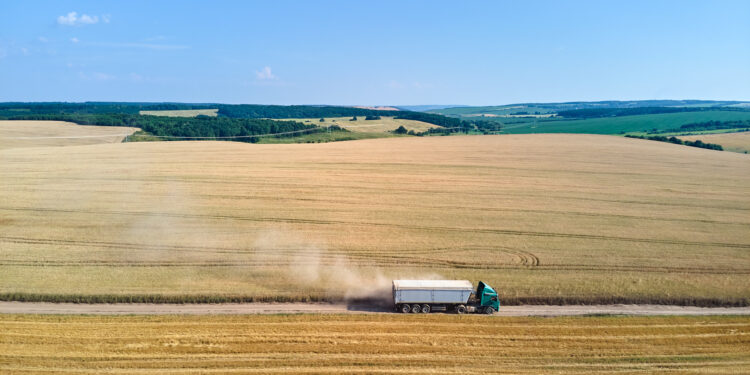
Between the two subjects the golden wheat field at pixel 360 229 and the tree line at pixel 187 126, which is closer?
the golden wheat field at pixel 360 229

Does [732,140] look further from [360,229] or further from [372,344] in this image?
[372,344]

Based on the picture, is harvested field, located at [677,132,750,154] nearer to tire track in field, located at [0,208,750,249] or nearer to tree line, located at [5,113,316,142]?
tire track in field, located at [0,208,750,249]

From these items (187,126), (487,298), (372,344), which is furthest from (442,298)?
(187,126)

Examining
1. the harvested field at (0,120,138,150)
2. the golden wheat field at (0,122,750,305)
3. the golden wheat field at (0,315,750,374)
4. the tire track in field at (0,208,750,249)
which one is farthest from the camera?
the harvested field at (0,120,138,150)

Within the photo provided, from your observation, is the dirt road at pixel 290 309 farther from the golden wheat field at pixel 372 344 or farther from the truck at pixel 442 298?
the golden wheat field at pixel 372 344

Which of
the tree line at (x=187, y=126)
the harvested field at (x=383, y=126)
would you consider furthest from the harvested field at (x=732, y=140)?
the tree line at (x=187, y=126)

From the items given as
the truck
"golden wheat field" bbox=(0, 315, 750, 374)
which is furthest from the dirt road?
"golden wheat field" bbox=(0, 315, 750, 374)
